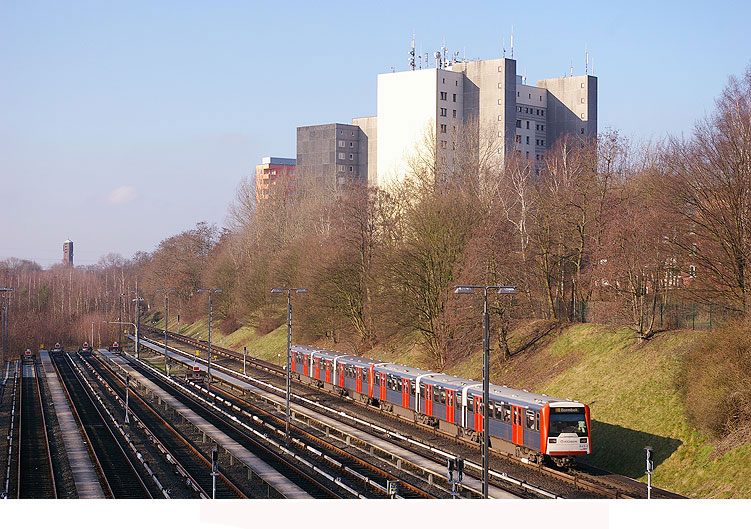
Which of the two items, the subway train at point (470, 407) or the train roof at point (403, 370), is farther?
the train roof at point (403, 370)

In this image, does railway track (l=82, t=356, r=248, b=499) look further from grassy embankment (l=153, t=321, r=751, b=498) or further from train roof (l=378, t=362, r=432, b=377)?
grassy embankment (l=153, t=321, r=751, b=498)

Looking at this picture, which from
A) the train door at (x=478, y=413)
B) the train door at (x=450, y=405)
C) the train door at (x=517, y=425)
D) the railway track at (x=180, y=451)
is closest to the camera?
the railway track at (x=180, y=451)

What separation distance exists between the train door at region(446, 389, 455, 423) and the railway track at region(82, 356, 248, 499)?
1109 centimetres

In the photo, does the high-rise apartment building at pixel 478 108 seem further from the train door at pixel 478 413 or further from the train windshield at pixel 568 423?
the train windshield at pixel 568 423

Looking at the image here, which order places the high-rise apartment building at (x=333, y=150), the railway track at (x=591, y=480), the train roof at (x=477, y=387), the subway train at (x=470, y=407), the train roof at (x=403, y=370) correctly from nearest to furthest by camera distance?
the railway track at (x=591, y=480), the subway train at (x=470, y=407), the train roof at (x=477, y=387), the train roof at (x=403, y=370), the high-rise apartment building at (x=333, y=150)

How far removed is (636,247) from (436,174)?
25386mm

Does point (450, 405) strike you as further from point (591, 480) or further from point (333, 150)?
point (333, 150)

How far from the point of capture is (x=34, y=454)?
3691 cm

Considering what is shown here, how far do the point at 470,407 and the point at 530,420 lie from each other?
5.07 m

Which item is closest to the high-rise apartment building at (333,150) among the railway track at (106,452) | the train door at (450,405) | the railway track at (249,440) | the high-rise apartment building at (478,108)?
the high-rise apartment building at (478,108)

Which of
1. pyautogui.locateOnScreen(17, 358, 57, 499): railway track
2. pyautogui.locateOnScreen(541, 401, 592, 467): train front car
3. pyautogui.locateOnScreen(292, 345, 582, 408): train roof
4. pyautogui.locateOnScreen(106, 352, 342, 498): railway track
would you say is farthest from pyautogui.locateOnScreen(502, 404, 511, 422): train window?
pyautogui.locateOnScreen(17, 358, 57, 499): railway track

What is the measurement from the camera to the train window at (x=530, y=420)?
31719 millimetres
